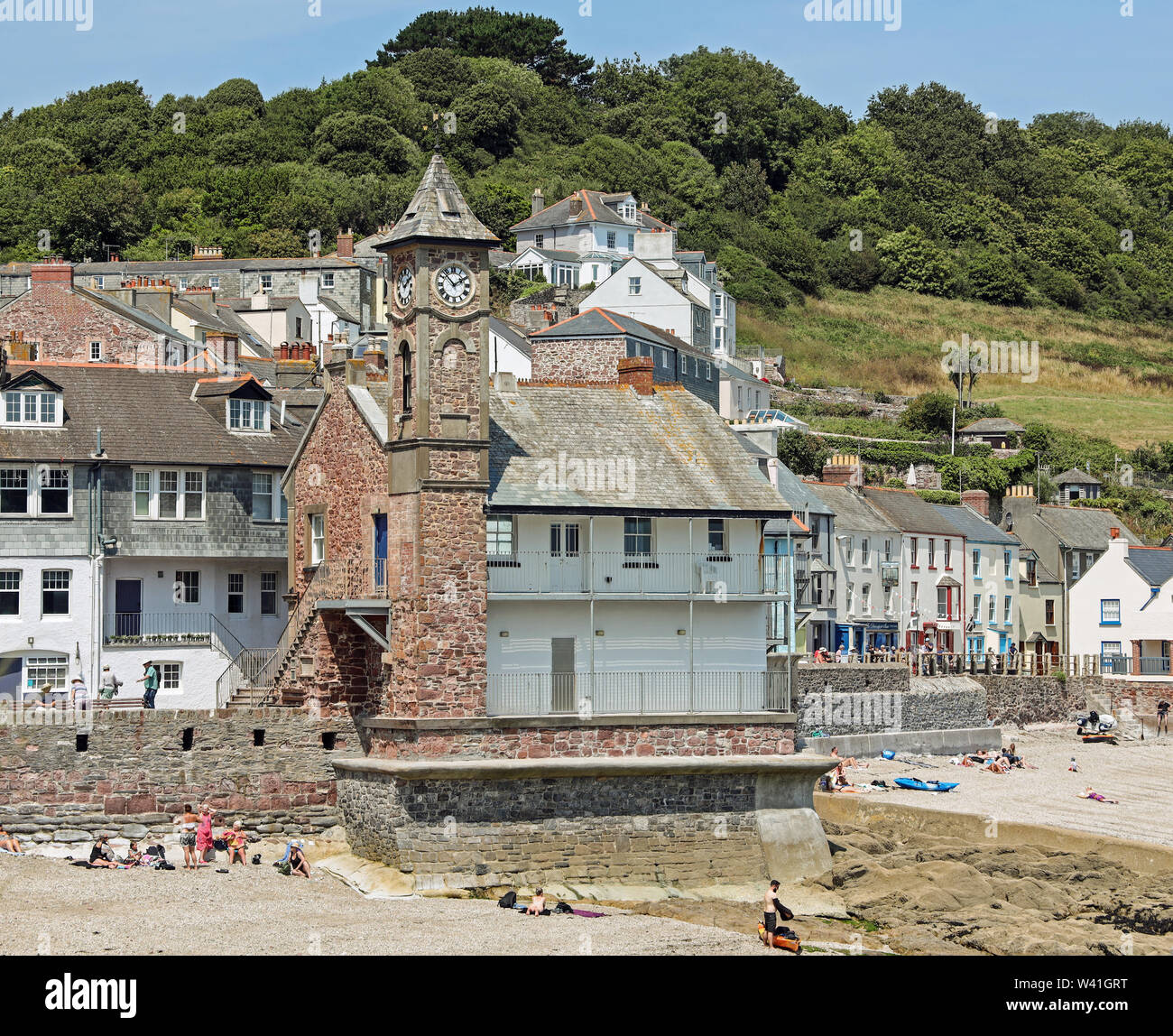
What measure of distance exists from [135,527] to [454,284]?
11126mm

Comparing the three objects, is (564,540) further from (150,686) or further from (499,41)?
(499,41)

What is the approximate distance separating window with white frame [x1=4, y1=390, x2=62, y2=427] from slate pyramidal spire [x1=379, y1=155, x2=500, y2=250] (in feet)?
34.1

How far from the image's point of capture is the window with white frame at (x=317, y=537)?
37.7m

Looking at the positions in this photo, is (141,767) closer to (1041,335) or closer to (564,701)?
(564,701)

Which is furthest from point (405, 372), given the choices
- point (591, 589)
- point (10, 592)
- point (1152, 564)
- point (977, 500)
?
point (977, 500)

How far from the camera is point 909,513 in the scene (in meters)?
66.6

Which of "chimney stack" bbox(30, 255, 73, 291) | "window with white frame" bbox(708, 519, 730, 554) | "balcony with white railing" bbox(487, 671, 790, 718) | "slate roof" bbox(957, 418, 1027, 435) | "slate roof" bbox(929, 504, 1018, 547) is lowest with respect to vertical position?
"balcony with white railing" bbox(487, 671, 790, 718)

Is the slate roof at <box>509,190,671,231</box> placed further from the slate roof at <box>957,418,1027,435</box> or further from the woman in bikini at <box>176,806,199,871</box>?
the woman in bikini at <box>176,806,199,871</box>

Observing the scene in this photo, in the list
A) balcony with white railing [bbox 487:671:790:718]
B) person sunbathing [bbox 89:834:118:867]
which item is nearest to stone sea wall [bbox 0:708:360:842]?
person sunbathing [bbox 89:834:118:867]

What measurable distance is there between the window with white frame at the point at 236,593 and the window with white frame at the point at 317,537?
4548 mm

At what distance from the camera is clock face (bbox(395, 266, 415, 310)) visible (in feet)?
112

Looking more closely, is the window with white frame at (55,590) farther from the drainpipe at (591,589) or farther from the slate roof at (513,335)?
the slate roof at (513,335)

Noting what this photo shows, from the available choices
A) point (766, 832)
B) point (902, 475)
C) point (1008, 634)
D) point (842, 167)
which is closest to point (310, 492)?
point (766, 832)

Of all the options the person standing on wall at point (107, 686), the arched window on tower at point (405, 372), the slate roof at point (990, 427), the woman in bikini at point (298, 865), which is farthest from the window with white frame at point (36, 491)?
the slate roof at point (990, 427)
